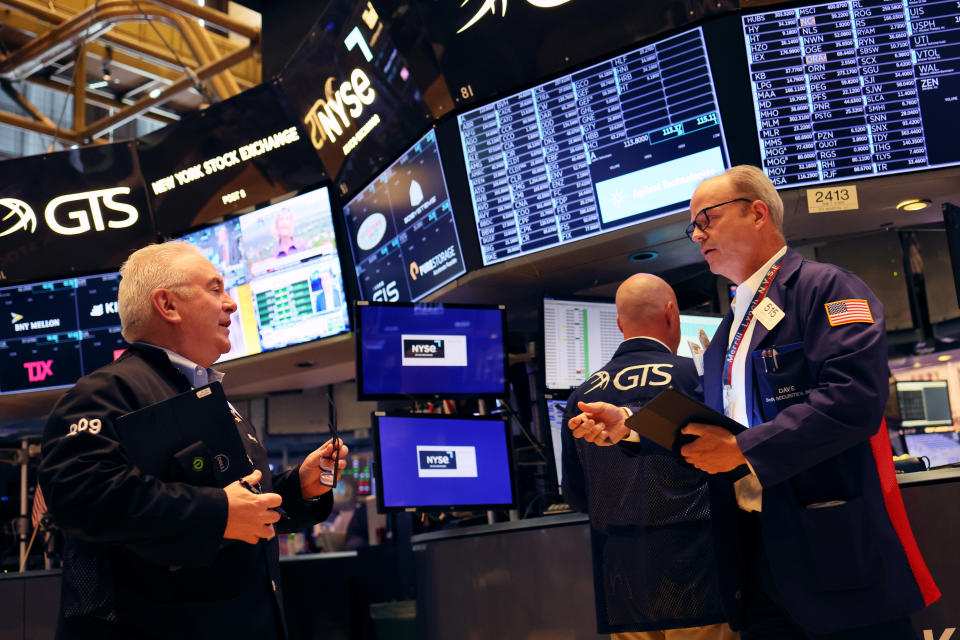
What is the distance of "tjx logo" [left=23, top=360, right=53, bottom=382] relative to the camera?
20.6 feet

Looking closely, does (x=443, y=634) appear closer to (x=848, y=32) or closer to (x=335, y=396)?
(x=848, y=32)

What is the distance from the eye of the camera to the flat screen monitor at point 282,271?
18.8 ft

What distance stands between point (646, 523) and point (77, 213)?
525 centimetres

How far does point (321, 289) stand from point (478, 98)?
6.48ft

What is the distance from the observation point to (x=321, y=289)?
5.73 m

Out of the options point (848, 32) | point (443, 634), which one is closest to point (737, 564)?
point (443, 634)

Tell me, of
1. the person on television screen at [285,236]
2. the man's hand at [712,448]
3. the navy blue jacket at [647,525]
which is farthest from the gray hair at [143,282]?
the person on television screen at [285,236]

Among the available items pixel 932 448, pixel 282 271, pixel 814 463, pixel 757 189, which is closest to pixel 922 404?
pixel 932 448

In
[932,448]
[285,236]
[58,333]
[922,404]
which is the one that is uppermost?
[285,236]

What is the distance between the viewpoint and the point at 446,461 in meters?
4.04

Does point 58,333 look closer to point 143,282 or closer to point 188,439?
point 143,282

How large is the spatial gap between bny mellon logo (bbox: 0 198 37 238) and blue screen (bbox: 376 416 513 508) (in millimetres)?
3936

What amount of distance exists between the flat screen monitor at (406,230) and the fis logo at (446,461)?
96cm

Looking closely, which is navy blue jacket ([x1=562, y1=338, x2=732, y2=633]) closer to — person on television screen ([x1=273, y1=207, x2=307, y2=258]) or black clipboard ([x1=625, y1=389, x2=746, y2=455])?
black clipboard ([x1=625, y1=389, x2=746, y2=455])
